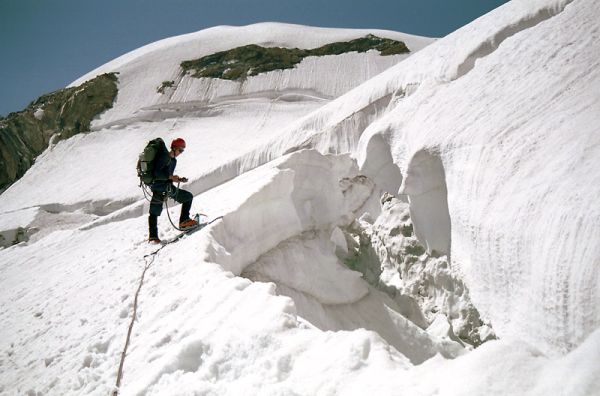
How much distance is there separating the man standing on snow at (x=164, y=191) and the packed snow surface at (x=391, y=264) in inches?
10.0

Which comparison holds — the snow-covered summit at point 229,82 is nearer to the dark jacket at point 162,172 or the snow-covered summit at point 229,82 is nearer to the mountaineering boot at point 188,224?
the dark jacket at point 162,172

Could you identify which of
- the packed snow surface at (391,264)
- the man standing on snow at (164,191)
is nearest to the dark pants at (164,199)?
the man standing on snow at (164,191)

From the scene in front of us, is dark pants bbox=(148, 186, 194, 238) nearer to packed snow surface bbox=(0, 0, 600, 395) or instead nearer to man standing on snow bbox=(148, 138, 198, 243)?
man standing on snow bbox=(148, 138, 198, 243)

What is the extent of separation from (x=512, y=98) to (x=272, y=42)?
1977 cm

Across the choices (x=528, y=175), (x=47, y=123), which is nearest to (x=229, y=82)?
(x=47, y=123)

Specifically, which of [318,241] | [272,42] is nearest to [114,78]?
[272,42]

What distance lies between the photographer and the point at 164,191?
471 cm

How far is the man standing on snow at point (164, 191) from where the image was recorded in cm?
460

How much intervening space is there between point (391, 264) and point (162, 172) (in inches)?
128

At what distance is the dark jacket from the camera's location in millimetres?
4609

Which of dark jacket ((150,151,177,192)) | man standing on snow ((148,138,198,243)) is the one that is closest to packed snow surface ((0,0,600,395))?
man standing on snow ((148,138,198,243))

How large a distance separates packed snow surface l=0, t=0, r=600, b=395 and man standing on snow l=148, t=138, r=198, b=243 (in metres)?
0.25

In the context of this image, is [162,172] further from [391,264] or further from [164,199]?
[391,264]

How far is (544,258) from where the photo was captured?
1.85 meters
